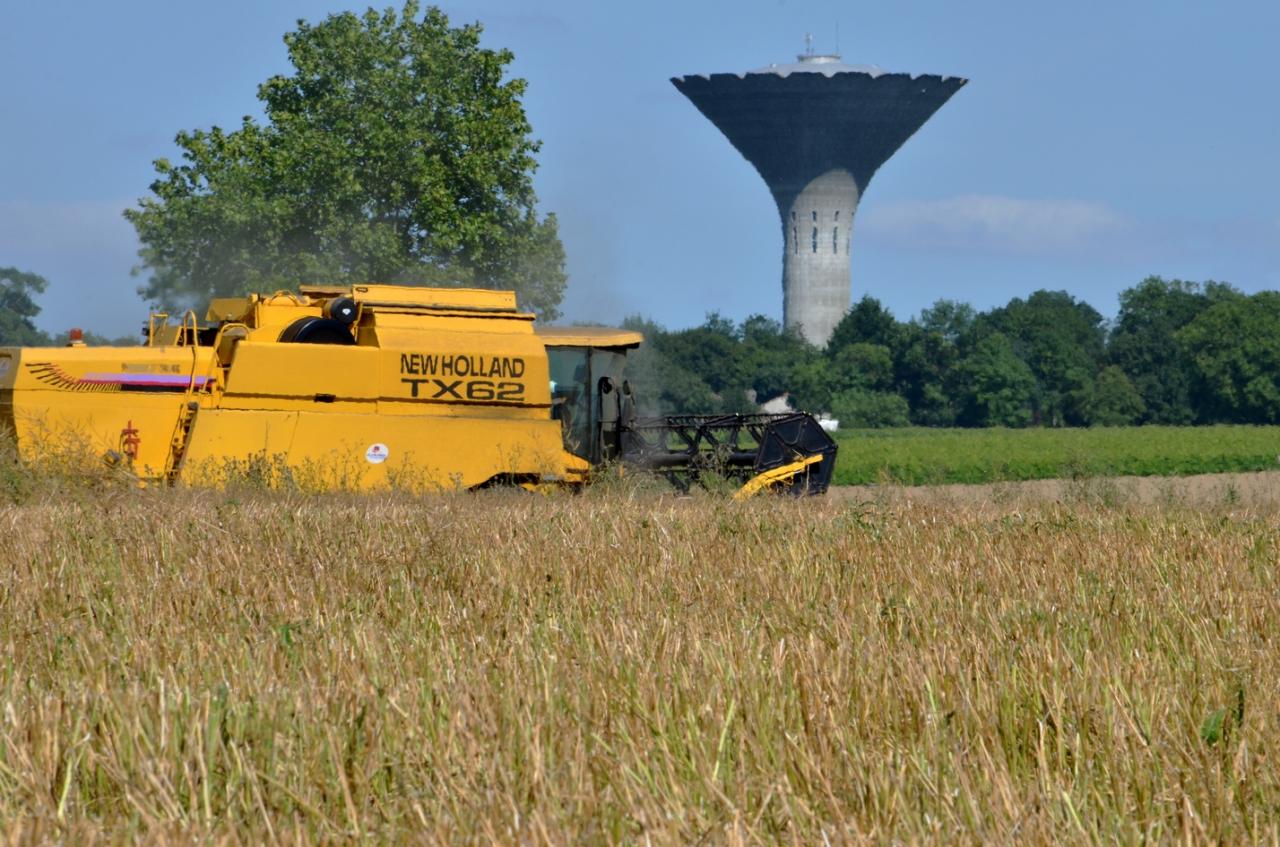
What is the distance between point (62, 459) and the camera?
1520 cm

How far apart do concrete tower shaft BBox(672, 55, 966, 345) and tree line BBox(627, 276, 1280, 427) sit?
21.1 m

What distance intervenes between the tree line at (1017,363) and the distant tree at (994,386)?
0.28ft

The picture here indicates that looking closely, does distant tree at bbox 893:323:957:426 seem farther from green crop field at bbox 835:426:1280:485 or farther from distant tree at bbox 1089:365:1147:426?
green crop field at bbox 835:426:1280:485

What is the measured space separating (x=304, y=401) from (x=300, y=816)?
11938 mm

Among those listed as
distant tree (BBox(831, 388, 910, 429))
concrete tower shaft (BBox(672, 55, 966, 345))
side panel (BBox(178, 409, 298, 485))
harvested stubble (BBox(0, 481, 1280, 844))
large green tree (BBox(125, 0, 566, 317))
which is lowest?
distant tree (BBox(831, 388, 910, 429))

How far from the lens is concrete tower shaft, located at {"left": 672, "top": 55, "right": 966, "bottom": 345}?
14326 centimetres

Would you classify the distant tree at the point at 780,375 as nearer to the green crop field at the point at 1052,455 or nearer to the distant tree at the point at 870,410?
the distant tree at the point at 870,410

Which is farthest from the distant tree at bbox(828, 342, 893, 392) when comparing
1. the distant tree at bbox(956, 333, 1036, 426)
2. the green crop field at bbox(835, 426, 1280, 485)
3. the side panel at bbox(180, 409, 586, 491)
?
the side panel at bbox(180, 409, 586, 491)

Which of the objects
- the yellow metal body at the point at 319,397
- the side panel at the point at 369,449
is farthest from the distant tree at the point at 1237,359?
the side panel at the point at 369,449

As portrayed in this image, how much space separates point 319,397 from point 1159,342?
108359 millimetres

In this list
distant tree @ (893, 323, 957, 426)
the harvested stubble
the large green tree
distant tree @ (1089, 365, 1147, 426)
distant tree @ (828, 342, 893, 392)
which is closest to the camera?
the harvested stubble

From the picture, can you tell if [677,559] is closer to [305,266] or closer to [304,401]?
[304,401]

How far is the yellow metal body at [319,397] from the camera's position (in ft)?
51.0

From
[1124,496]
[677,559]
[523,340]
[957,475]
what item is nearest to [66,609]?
[677,559]
